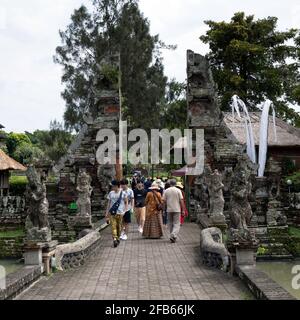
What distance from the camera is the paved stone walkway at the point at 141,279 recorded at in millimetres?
7938

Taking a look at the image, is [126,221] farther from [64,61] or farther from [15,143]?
[15,143]

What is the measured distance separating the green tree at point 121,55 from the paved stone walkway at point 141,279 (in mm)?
22609

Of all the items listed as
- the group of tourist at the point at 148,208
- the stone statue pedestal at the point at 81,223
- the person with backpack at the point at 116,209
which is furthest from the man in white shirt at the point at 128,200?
the stone statue pedestal at the point at 81,223

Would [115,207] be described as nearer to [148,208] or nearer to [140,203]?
[148,208]

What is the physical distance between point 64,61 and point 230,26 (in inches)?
434

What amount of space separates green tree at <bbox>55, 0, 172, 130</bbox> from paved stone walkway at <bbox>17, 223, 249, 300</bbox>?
74.2ft

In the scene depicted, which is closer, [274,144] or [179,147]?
[274,144]

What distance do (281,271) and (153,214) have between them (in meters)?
3.57

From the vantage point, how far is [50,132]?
1355 inches

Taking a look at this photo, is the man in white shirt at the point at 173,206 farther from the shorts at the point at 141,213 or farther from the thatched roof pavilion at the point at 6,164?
the thatched roof pavilion at the point at 6,164

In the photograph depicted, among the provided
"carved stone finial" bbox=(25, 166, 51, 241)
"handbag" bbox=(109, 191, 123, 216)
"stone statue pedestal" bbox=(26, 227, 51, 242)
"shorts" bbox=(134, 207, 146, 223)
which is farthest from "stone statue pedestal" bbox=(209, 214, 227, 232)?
"stone statue pedestal" bbox=(26, 227, 51, 242)

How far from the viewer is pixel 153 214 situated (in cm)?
1323

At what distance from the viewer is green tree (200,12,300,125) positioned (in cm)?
3397
